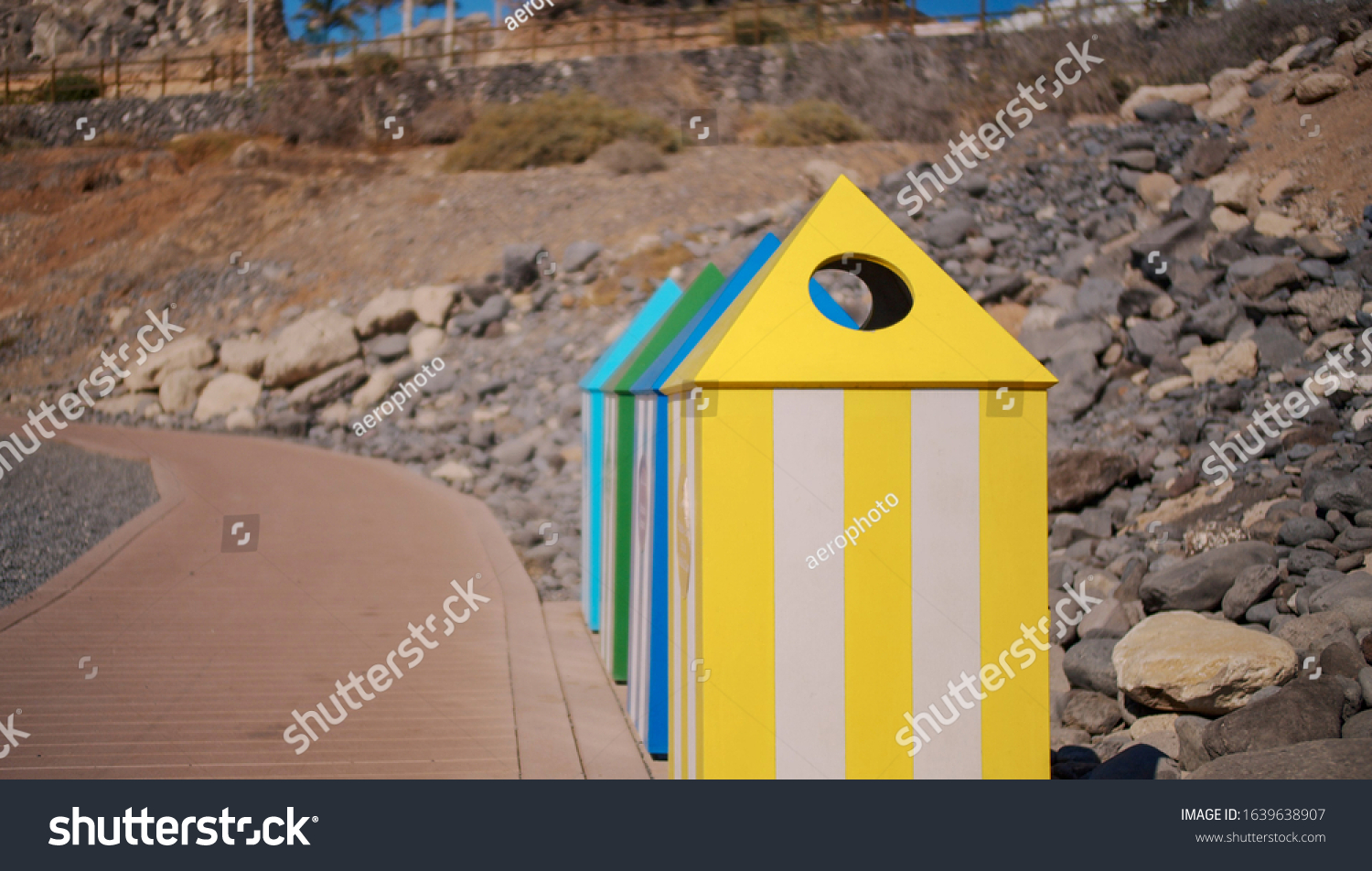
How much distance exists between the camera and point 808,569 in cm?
275

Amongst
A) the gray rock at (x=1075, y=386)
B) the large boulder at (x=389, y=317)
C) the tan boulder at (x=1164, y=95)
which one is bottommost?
the gray rock at (x=1075, y=386)

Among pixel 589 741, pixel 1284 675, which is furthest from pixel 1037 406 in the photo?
pixel 1284 675

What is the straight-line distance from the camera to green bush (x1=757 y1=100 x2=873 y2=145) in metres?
25.0

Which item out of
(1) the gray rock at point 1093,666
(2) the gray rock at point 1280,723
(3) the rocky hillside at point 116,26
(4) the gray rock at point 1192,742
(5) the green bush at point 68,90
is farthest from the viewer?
(5) the green bush at point 68,90

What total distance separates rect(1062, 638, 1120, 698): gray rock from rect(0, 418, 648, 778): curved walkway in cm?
298

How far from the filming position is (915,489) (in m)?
2.77

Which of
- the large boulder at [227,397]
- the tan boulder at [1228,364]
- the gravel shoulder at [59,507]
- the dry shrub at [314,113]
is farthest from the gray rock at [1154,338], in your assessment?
the dry shrub at [314,113]

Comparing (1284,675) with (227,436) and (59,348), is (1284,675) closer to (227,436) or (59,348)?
(227,436)

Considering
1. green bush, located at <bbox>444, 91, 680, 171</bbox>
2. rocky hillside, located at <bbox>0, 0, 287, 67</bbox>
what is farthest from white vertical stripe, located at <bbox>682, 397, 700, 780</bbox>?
rocky hillside, located at <bbox>0, 0, 287, 67</bbox>

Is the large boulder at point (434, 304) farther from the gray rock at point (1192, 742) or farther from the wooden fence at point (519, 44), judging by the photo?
the gray rock at point (1192, 742)

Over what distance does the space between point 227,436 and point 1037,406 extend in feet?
58.6

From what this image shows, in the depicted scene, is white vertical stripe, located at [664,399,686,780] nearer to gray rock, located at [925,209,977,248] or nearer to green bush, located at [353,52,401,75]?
gray rock, located at [925,209,977,248]

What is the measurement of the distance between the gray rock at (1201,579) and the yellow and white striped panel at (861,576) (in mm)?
4452

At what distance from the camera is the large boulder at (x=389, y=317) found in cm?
2017
